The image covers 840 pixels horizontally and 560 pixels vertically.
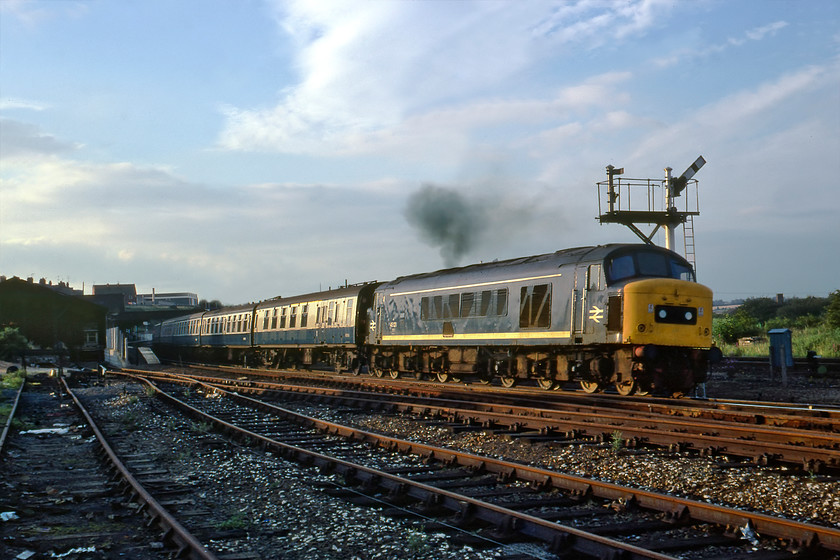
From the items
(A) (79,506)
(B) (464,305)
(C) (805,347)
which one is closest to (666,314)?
(B) (464,305)

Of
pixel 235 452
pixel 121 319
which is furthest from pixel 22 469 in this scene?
pixel 121 319

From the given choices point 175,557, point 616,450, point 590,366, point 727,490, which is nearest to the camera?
point 175,557

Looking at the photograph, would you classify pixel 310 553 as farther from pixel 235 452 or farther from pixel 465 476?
pixel 235 452

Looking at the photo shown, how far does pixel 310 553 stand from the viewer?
5828 millimetres

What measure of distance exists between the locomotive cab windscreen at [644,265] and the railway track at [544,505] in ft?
22.3

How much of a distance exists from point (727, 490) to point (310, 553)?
14.0 ft

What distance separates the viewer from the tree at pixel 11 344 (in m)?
41.8

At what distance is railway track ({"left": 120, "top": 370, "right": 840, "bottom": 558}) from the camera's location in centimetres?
548

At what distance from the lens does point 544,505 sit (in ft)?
22.7

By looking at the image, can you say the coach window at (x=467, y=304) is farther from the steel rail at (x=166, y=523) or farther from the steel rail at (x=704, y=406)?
the steel rail at (x=166, y=523)

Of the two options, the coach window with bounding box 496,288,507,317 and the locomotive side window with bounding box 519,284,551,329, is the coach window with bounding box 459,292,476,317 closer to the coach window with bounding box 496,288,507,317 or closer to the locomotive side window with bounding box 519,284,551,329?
the coach window with bounding box 496,288,507,317

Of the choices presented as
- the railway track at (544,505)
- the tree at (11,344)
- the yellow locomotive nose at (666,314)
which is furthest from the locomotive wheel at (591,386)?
the tree at (11,344)

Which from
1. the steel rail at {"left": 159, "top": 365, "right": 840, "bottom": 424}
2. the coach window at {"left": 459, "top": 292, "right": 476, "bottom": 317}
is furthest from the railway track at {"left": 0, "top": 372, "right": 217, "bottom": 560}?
the coach window at {"left": 459, "top": 292, "right": 476, "bottom": 317}

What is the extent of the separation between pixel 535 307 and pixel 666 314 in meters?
3.24
